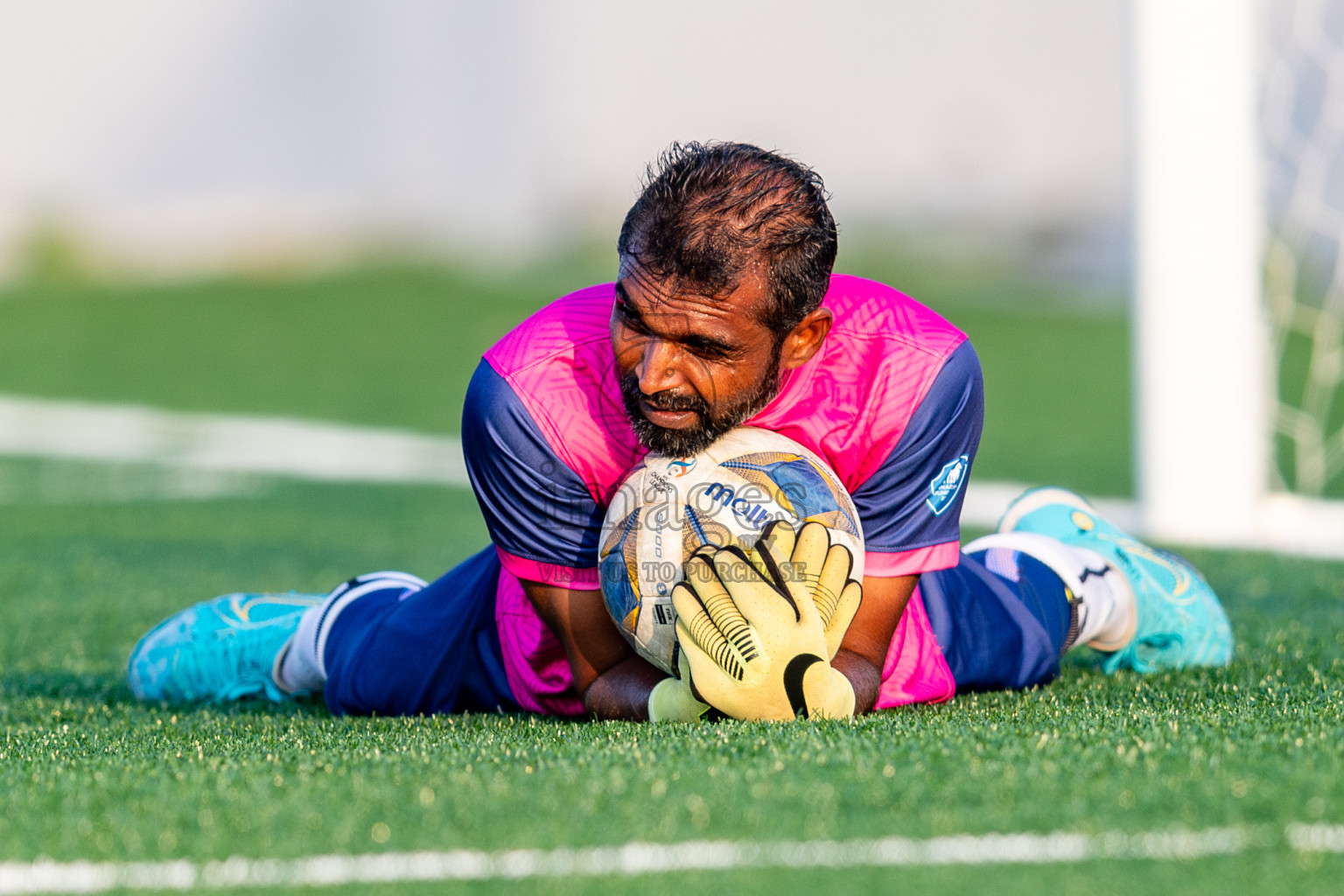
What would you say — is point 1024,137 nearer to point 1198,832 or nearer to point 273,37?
point 273,37

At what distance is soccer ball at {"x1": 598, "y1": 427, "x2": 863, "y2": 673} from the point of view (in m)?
2.72

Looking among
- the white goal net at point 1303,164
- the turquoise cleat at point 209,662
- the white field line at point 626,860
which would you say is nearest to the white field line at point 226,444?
the white goal net at point 1303,164

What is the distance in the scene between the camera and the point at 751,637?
259 centimetres

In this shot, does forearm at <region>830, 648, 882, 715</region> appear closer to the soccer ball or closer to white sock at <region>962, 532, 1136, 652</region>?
the soccer ball

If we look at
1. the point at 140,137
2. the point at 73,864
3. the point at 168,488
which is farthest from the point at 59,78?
the point at 73,864

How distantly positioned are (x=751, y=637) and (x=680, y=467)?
37 centimetres

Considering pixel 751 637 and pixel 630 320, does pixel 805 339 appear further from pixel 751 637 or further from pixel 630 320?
pixel 751 637

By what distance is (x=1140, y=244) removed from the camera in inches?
253

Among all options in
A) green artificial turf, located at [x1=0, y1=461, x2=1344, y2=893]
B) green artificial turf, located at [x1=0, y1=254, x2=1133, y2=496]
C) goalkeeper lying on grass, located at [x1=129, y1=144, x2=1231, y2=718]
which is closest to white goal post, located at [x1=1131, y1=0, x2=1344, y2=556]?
green artificial turf, located at [x1=0, y1=461, x2=1344, y2=893]

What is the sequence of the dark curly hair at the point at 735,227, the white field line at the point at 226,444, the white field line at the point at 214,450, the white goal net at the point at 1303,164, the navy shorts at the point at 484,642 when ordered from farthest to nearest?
1. the white field line at the point at 226,444
2. the white field line at the point at 214,450
3. the white goal net at the point at 1303,164
4. the navy shorts at the point at 484,642
5. the dark curly hair at the point at 735,227

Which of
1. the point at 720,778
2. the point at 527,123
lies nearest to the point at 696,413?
the point at 720,778

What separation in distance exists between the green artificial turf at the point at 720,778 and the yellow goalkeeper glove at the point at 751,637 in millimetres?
63

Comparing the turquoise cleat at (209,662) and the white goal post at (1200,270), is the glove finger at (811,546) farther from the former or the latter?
the white goal post at (1200,270)

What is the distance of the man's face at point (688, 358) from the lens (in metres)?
2.57
